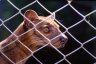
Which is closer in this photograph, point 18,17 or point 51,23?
point 51,23

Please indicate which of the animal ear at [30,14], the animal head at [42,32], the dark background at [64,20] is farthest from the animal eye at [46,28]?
the dark background at [64,20]

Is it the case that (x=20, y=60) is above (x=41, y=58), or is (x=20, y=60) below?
above

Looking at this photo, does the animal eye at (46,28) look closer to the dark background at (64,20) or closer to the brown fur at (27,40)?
the brown fur at (27,40)

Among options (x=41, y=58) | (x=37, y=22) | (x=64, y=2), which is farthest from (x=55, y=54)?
(x=37, y=22)

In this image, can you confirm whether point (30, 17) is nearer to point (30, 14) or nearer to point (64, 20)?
point (30, 14)

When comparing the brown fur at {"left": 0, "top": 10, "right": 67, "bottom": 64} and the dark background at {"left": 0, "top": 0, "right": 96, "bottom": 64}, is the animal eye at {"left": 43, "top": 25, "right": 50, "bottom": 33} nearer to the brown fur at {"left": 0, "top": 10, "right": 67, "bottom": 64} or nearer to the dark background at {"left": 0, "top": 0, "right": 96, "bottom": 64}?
the brown fur at {"left": 0, "top": 10, "right": 67, "bottom": 64}

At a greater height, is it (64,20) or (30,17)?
(30,17)

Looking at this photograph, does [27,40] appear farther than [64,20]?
No

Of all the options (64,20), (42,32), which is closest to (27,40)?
(42,32)

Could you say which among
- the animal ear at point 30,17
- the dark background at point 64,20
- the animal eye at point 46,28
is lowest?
the dark background at point 64,20

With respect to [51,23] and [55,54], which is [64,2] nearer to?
[55,54]

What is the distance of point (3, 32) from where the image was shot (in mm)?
5207

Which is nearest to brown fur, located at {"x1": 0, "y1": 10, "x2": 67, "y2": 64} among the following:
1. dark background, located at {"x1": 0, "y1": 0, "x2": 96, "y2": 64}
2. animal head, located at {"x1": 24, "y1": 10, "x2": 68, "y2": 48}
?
animal head, located at {"x1": 24, "y1": 10, "x2": 68, "y2": 48}

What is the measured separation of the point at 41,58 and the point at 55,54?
0.16 meters
